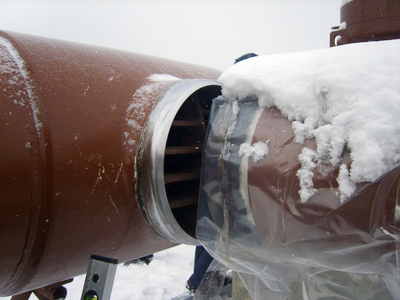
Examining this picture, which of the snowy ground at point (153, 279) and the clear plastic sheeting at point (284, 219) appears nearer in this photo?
the clear plastic sheeting at point (284, 219)

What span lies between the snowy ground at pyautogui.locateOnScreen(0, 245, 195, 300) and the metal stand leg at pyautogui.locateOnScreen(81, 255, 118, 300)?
1.50 m

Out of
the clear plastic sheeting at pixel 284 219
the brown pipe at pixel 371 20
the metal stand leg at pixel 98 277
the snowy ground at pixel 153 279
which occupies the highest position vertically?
the brown pipe at pixel 371 20

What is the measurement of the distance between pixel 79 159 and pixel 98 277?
34 cm

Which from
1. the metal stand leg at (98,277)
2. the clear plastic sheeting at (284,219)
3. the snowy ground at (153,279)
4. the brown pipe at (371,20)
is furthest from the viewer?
the snowy ground at (153,279)

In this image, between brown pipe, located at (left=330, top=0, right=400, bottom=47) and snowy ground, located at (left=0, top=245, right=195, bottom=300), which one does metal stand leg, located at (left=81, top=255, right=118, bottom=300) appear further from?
snowy ground, located at (left=0, top=245, right=195, bottom=300)

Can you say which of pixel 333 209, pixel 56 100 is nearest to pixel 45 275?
pixel 56 100

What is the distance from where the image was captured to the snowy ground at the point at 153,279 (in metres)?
2.36

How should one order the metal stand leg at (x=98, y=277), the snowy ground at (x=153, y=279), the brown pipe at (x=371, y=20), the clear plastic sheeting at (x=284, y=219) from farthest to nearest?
the snowy ground at (x=153, y=279) → the brown pipe at (x=371, y=20) → the metal stand leg at (x=98, y=277) → the clear plastic sheeting at (x=284, y=219)

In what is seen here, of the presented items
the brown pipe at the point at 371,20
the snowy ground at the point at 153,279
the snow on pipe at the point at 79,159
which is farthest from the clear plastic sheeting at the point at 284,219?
the snowy ground at the point at 153,279

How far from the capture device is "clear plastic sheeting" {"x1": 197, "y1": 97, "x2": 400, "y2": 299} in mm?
705

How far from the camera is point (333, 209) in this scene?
71 cm

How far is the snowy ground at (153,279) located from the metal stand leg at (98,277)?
1496 millimetres

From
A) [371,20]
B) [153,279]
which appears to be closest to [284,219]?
[371,20]

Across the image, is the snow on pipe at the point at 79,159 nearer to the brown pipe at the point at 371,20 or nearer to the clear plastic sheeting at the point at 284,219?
the clear plastic sheeting at the point at 284,219
